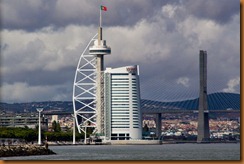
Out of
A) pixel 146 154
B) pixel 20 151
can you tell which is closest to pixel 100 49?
pixel 146 154

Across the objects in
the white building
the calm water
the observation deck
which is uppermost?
the observation deck

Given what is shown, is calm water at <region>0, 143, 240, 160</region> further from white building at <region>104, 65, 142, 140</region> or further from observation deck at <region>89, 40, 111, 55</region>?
observation deck at <region>89, 40, 111, 55</region>

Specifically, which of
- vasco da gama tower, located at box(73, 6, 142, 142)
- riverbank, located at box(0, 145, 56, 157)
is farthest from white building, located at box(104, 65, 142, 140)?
riverbank, located at box(0, 145, 56, 157)

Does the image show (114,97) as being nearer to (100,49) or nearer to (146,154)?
(100,49)

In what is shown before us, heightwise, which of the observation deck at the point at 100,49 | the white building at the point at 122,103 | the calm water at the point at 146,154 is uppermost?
the observation deck at the point at 100,49

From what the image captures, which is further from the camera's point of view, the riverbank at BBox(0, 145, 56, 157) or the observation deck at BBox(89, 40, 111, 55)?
the observation deck at BBox(89, 40, 111, 55)

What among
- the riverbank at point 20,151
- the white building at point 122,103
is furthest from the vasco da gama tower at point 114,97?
the riverbank at point 20,151

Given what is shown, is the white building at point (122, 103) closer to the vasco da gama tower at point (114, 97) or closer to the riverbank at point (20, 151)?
the vasco da gama tower at point (114, 97)

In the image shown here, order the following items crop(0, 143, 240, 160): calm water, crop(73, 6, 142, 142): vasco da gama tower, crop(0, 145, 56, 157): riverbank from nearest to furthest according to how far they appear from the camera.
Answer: crop(0, 143, 240, 160): calm water
crop(0, 145, 56, 157): riverbank
crop(73, 6, 142, 142): vasco da gama tower
